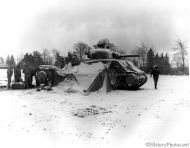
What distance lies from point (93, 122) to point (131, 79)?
6.23m

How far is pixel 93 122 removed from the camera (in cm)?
663

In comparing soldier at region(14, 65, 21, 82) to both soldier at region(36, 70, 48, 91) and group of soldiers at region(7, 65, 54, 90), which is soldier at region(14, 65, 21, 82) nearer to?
group of soldiers at region(7, 65, 54, 90)

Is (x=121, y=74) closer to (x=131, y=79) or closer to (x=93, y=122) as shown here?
(x=131, y=79)

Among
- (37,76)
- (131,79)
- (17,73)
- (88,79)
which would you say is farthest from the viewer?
(17,73)

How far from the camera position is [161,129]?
597 centimetres

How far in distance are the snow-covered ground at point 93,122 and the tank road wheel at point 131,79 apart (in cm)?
266

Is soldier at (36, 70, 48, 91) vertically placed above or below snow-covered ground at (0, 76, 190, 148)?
above

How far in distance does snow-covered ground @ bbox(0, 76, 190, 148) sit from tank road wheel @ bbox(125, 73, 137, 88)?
2.66m

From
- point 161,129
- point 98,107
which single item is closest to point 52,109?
point 98,107

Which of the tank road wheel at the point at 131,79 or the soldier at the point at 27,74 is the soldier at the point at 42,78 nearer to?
the soldier at the point at 27,74

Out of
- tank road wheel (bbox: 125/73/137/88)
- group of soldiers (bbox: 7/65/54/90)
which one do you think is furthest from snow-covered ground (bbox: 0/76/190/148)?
group of soldiers (bbox: 7/65/54/90)

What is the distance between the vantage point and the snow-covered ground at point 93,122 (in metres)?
5.16

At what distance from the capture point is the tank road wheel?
1245 cm

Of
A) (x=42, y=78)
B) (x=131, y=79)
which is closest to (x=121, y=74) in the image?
(x=131, y=79)
